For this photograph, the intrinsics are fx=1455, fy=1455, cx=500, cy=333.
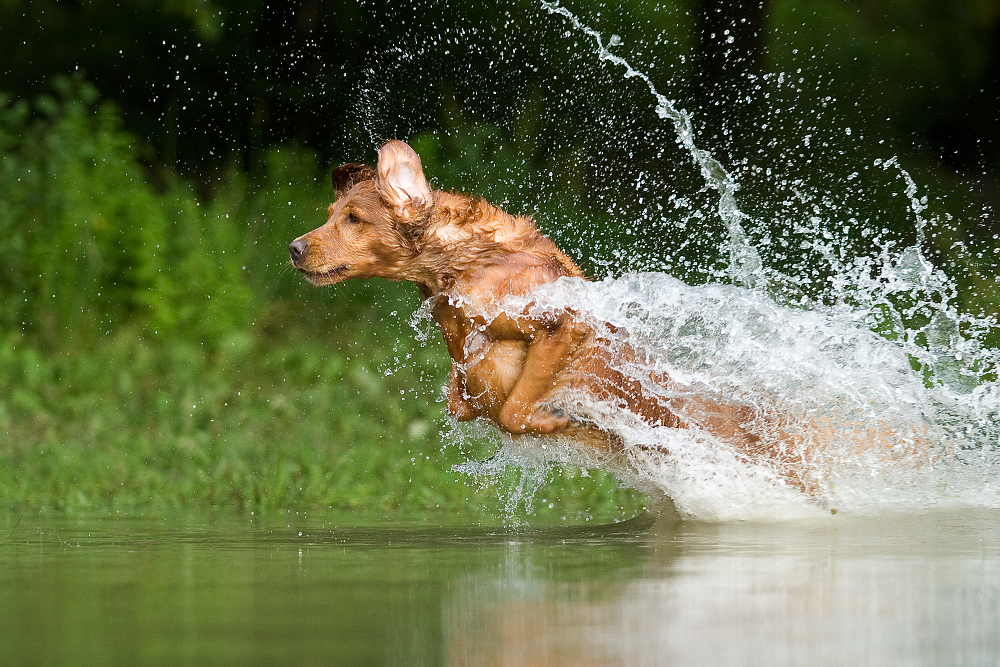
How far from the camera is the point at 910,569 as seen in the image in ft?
15.3

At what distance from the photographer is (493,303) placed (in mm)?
6148

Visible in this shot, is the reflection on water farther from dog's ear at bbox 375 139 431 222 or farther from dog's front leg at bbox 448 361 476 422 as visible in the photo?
dog's ear at bbox 375 139 431 222

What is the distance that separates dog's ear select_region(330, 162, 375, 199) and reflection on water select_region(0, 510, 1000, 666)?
1.53m

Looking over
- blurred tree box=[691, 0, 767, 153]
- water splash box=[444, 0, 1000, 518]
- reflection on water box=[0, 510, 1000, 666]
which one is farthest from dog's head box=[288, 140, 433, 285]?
blurred tree box=[691, 0, 767, 153]

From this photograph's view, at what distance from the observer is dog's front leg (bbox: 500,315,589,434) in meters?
6.07

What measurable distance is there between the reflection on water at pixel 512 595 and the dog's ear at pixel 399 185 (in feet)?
4.50

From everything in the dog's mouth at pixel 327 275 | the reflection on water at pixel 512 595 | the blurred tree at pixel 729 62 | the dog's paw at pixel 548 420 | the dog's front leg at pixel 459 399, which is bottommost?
the reflection on water at pixel 512 595

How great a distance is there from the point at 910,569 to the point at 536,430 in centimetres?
187

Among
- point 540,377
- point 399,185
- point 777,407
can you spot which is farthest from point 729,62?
point 540,377

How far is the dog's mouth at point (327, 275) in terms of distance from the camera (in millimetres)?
6230

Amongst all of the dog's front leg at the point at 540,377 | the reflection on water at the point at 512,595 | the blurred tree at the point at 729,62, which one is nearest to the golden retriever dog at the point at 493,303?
the dog's front leg at the point at 540,377

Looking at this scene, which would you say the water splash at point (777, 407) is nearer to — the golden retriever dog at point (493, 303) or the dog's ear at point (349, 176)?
the golden retriever dog at point (493, 303)

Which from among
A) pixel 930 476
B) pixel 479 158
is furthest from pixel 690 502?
pixel 479 158

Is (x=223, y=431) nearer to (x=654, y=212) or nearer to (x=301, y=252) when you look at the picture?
(x=301, y=252)
